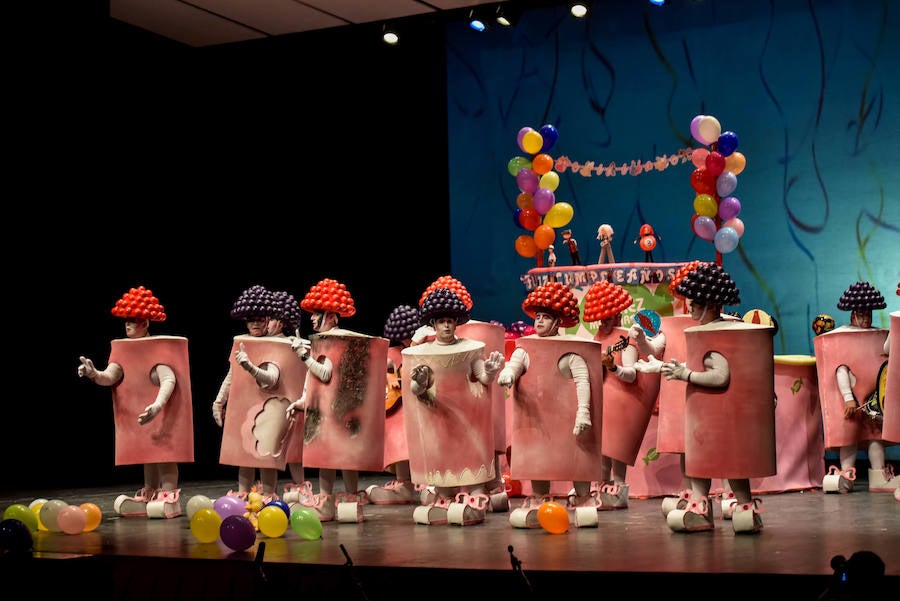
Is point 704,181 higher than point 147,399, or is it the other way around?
point 704,181

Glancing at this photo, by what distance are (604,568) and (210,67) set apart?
8.03 metres

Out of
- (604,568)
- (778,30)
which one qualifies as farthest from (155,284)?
(604,568)

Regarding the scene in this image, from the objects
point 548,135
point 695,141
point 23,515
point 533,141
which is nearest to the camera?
point 23,515

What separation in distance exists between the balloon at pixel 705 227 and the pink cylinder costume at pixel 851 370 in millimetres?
1585

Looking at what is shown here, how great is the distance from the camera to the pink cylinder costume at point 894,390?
6.69m

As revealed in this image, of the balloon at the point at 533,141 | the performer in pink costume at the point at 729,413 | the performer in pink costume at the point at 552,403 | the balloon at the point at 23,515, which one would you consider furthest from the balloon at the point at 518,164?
the balloon at the point at 23,515

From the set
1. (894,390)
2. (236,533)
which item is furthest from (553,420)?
(894,390)

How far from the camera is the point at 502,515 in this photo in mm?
6926

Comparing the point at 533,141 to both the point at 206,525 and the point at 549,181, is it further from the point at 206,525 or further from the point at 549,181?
the point at 206,525

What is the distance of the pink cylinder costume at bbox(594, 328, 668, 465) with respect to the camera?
7.24 meters

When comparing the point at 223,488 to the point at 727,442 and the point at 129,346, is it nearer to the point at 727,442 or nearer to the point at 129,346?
the point at 129,346

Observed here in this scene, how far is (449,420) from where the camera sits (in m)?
6.41

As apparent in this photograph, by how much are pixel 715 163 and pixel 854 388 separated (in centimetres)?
211

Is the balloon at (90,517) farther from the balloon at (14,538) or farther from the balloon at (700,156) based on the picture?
the balloon at (700,156)
